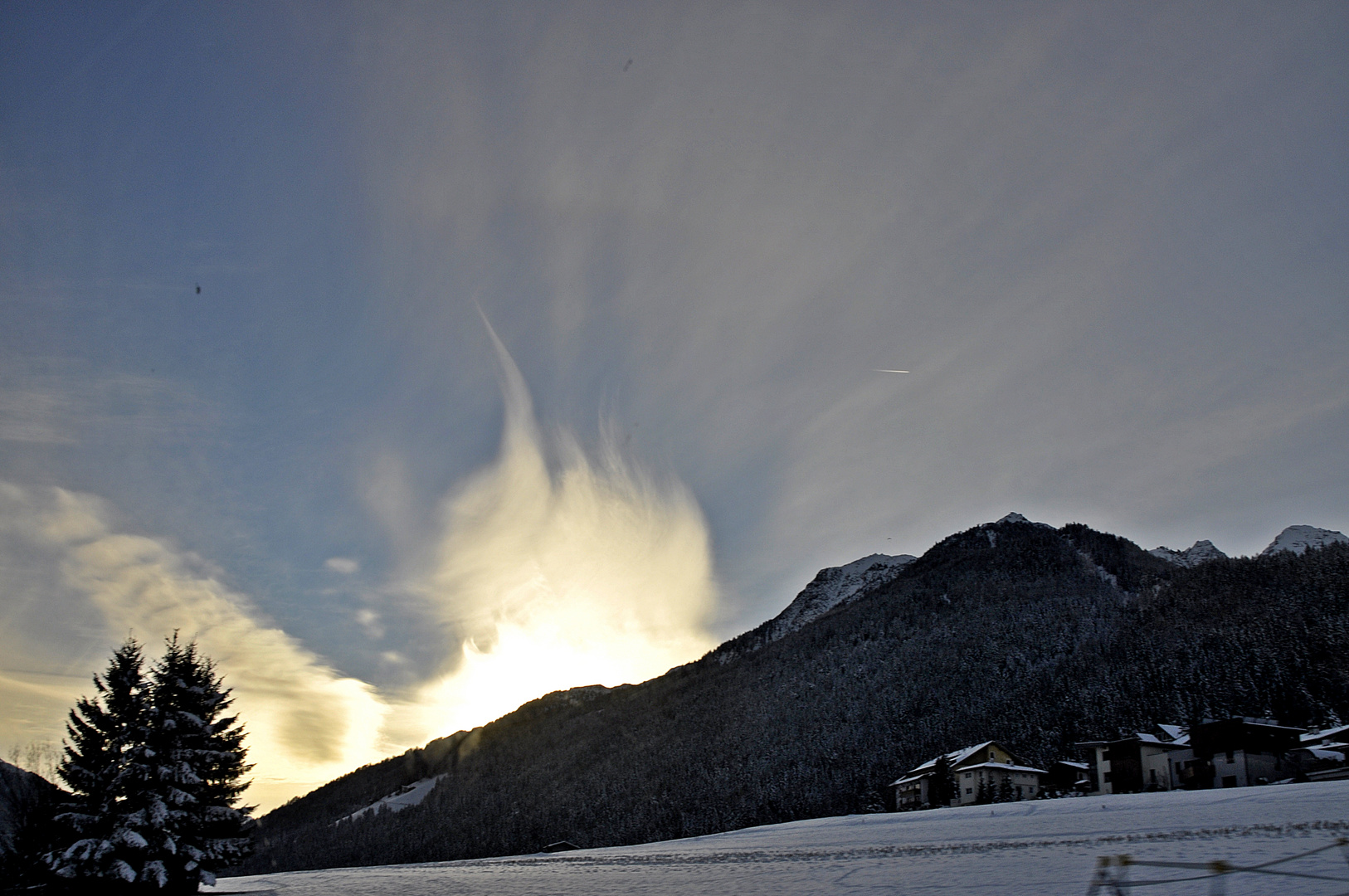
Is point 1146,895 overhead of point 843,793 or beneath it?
overhead

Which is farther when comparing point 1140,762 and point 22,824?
point 1140,762

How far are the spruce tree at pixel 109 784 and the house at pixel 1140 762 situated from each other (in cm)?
7615

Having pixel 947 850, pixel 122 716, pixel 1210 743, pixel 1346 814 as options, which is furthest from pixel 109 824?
pixel 1210 743

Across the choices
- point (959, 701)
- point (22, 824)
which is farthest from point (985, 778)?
point (22, 824)

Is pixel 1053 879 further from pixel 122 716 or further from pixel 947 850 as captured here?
pixel 122 716

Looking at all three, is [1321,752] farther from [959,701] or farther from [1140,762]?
[959,701]

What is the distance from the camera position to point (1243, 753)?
200 ft

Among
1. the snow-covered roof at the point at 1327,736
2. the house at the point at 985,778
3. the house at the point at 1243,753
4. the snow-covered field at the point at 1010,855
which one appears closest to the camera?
the snow-covered field at the point at 1010,855

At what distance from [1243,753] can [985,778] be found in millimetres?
27834

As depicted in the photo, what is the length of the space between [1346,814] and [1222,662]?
351 ft

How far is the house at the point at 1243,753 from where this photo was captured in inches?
2365

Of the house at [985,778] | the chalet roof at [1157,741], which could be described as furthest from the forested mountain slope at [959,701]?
the chalet roof at [1157,741]

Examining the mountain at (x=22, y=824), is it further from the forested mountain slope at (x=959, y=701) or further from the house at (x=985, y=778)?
the forested mountain slope at (x=959, y=701)

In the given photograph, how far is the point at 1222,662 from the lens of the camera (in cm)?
10994
